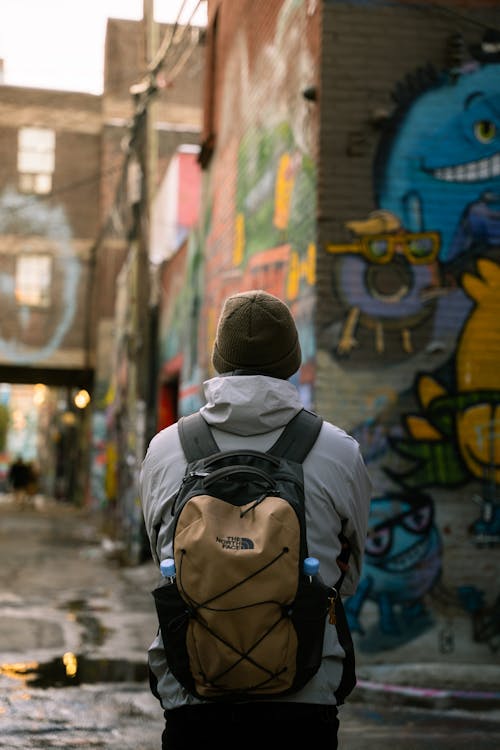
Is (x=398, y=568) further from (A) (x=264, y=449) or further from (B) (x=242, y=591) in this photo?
(B) (x=242, y=591)

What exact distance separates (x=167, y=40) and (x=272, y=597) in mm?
13216

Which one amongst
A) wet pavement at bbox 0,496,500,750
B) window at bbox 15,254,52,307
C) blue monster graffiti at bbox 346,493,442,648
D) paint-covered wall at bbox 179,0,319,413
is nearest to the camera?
wet pavement at bbox 0,496,500,750

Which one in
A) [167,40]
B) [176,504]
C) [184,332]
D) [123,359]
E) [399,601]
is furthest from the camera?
[123,359]

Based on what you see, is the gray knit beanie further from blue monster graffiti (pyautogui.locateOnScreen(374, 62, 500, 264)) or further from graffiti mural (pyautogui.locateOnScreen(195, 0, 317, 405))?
blue monster graffiti (pyautogui.locateOnScreen(374, 62, 500, 264))

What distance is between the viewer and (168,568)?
252cm

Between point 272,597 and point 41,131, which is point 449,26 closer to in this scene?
point 272,597

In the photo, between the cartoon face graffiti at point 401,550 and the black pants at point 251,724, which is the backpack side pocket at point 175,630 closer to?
the black pants at point 251,724

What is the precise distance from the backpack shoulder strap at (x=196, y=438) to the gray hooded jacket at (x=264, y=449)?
0.8 inches

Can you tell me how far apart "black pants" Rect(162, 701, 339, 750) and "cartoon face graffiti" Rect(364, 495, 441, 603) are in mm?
5969

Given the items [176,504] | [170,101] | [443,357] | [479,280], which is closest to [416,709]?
[443,357]

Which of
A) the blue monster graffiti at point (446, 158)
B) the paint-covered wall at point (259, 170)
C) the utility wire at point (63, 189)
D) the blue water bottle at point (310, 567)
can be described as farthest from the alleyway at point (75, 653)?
the utility wire at point (63, 189)

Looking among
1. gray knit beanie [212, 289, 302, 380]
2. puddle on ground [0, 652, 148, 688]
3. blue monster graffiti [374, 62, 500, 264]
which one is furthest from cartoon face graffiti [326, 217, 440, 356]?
gray knit beanie [212, 289, 302, 380]

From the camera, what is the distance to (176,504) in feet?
8.48

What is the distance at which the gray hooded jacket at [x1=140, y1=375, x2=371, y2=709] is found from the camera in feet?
8.62
